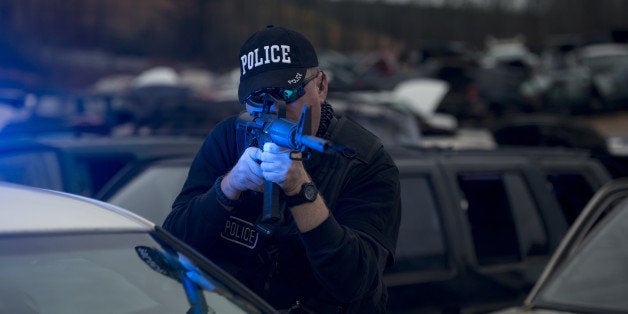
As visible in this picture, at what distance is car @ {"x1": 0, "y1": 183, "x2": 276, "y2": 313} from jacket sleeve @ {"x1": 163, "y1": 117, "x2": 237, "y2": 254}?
22 centimetres

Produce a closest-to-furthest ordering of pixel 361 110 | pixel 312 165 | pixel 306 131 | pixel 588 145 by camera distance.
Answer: pixel 306 131 → pixel 312 165 → pixel 361 110 → pixel 588 145

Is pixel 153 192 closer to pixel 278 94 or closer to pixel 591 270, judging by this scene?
pixel 591 270

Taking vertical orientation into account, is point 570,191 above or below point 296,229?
below

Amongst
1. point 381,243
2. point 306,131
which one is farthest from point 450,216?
point 306,131

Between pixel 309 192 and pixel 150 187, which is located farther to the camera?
pixel 150 187

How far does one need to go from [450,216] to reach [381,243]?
2.36 m

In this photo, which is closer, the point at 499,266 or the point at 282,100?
the point at 282,100

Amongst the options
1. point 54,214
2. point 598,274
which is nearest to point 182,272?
point 54,214

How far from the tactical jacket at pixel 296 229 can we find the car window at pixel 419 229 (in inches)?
75.1

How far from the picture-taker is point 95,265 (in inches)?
111

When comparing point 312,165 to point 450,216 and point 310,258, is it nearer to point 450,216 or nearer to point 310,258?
point 310,258

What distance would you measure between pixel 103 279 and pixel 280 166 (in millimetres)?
505

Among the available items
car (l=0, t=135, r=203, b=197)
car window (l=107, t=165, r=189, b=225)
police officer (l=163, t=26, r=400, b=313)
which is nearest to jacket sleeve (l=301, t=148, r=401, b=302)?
police officer (l=163, t=26, r=400, b=313)

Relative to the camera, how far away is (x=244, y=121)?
317cm
